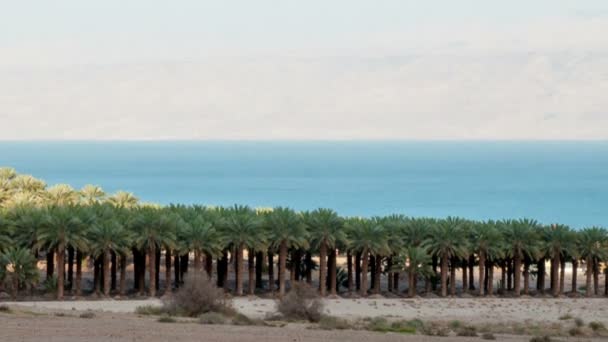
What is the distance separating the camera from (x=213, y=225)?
59562 millimetres

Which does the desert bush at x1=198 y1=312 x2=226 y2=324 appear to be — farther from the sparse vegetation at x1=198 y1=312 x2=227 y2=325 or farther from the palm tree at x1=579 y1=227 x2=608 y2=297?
the palm tree at x1=579 y1=227 x2=608 y2=297

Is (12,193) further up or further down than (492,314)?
further up

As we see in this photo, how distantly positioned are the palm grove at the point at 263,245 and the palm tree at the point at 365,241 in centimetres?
5

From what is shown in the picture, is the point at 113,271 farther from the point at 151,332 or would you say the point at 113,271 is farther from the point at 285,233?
the point at 151,332

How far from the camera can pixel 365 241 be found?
60.6 metres

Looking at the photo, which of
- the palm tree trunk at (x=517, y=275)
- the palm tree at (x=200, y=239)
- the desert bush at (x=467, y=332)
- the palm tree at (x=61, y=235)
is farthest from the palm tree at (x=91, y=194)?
the desert bush at (x=467, y=332)

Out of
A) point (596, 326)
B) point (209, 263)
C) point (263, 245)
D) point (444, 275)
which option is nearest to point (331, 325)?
point (596, 326)

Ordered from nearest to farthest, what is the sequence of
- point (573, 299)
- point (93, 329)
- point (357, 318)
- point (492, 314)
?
1. point (93, 329)
2. point (357, 318)
3. point (492, 314)
4. point (573, 299)

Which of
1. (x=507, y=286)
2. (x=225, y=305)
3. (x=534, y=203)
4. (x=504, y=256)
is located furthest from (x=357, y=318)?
(x=534, y=203)

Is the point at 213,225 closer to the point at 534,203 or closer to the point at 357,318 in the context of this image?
the point at 357,318

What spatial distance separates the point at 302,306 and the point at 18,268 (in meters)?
18.1

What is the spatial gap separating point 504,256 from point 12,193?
29.0 m

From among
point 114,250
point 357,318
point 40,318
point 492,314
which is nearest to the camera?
point 40,318

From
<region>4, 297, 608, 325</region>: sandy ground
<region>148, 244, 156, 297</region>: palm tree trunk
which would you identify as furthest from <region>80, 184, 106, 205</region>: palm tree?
<region>4, 297, 608, 325</region>: sandy ground
